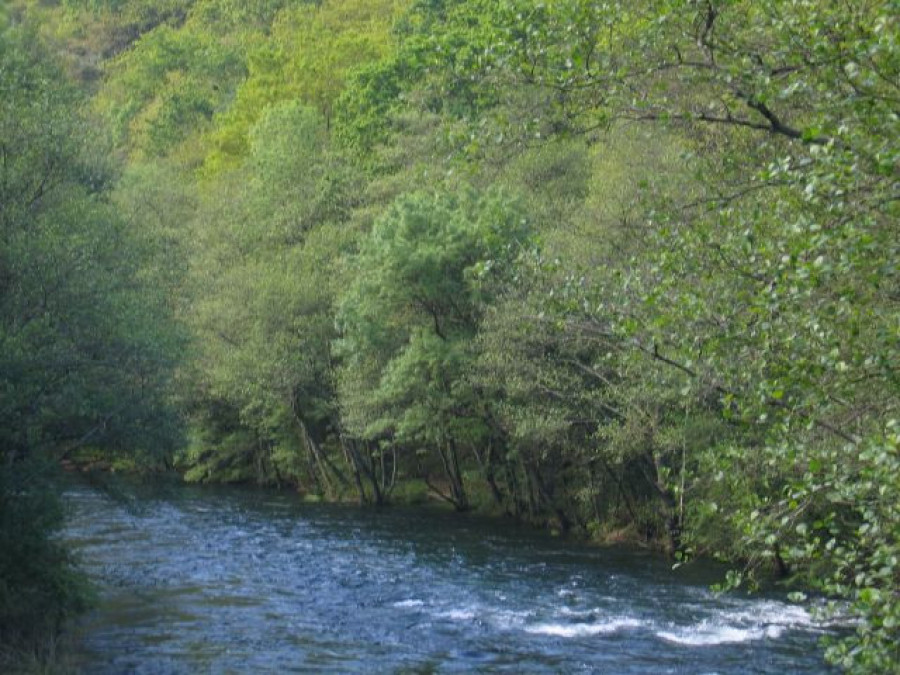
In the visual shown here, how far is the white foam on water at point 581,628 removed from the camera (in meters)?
22.2

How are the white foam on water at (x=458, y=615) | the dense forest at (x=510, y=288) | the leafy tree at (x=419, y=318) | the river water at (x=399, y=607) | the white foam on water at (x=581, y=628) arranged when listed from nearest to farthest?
the dense forest at (x=510, y=288) → the river water at (x=399, y=607) → the white foam on water at (x=581, y=628) → the white foam on water at (x=458, y=615) → the leafy tree at (x=419, y=318)

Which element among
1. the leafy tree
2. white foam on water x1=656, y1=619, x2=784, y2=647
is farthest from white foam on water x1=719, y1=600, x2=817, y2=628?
the leafy tree

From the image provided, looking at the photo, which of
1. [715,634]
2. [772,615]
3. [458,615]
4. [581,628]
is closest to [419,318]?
[458,615]

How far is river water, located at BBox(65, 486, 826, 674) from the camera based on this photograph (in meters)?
20.2

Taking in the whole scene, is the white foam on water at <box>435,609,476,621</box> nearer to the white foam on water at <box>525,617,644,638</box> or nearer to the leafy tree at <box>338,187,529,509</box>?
the white foam on water at <box>525,617,644,638</box>

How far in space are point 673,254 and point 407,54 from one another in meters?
52.4

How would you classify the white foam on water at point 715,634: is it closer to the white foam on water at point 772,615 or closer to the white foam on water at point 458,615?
the white foam on water at point 772,615

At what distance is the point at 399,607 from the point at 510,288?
9760mm

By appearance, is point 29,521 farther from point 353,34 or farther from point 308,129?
point 353,34

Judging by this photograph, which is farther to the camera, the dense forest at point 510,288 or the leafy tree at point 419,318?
the leafy tree at point 419,318

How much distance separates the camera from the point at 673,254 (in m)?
10.7

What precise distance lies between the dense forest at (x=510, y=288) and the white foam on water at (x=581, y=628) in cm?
269

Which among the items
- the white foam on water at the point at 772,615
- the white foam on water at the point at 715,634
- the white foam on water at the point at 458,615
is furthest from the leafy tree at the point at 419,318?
the white foam on water at the point at 715,634

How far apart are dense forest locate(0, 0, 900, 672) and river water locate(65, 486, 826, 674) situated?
1684 millimetres
